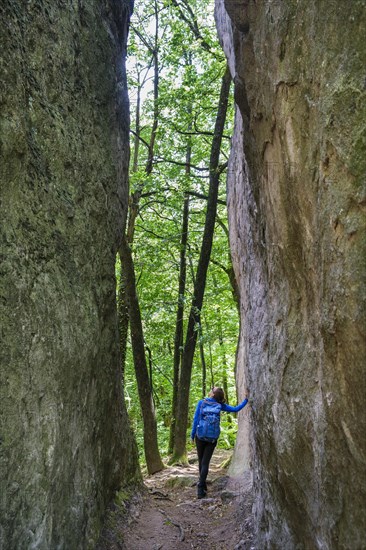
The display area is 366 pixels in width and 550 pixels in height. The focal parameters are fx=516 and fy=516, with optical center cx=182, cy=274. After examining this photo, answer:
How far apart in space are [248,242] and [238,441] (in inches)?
240

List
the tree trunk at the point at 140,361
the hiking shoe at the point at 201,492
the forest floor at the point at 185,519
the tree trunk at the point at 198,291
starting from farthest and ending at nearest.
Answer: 1. the tree trunk at the point at 198,291
2. the tree trunk at the point at 140,361
3. the hiking shoe at the point at 201,492
4. the forest floor at the point at 185,519

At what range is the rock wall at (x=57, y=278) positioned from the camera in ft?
16.8

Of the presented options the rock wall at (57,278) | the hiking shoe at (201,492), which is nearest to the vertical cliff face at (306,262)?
the rock wall at (57,278)

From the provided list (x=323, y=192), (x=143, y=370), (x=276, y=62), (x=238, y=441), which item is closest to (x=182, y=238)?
(x=143, y=370)

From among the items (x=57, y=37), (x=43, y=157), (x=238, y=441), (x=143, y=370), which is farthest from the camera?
(x=143, y=370)

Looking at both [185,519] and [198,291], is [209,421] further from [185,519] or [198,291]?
[198,291]

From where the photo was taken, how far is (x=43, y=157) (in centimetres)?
632

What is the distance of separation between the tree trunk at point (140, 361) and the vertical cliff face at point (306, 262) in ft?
20.6

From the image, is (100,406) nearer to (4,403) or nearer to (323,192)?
(4,403)

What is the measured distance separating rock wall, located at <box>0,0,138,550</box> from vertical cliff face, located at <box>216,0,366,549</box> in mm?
2400

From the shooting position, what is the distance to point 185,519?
9.72 meters

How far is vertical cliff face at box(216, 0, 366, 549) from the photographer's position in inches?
169

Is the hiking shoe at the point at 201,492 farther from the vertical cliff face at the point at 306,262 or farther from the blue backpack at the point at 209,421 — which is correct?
the vertical cliff face at the point at 306,262

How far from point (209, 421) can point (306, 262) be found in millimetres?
5684
